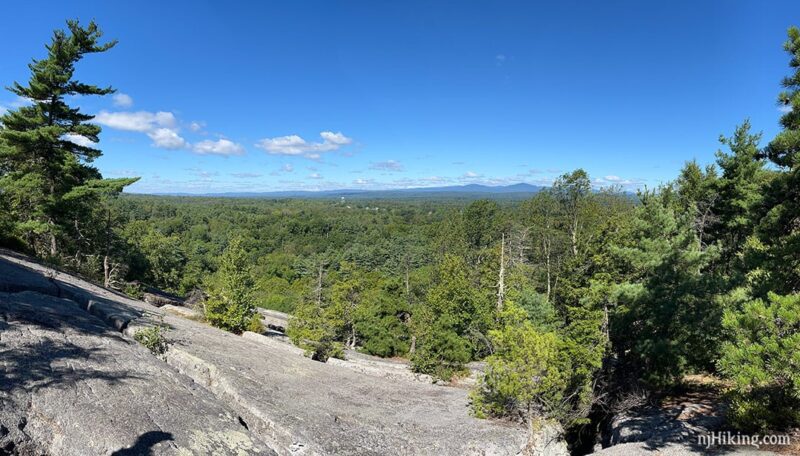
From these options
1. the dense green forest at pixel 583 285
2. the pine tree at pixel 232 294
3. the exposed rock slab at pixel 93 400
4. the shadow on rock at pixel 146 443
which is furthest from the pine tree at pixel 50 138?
the shadow on rock at pixel 146 443

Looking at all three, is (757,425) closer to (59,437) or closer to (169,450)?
(169,450)

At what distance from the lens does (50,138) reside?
56.6 feet

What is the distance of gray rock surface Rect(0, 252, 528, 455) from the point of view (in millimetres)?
7043

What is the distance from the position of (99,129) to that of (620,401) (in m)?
24.7

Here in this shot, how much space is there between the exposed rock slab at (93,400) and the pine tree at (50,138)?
12.7m

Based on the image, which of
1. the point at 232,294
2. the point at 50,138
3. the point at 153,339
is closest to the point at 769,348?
the point at 153,339

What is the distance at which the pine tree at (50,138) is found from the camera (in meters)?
17.0

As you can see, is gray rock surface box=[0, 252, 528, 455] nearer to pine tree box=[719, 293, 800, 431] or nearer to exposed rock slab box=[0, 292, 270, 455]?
exposed rock slab box=[0, 292, 270, 455]

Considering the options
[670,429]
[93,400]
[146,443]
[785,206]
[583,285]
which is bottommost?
[670,429]

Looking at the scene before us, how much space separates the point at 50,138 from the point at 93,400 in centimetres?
1676

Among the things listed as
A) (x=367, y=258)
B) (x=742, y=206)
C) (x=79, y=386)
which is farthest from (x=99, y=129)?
(x=367, y=258)

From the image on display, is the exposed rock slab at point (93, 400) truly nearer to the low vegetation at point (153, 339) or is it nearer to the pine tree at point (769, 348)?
the low vegetation at point (153, 339)

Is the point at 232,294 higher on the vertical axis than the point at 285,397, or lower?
lower

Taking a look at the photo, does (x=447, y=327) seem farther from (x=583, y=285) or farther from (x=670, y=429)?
(x=670, y=429)
